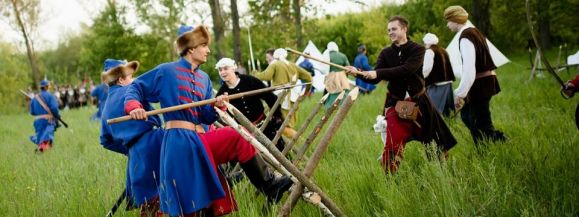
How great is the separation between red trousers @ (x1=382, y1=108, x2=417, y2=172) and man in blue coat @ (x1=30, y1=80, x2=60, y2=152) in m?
7.66

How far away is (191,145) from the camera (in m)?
3.07

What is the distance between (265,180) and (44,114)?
797cm

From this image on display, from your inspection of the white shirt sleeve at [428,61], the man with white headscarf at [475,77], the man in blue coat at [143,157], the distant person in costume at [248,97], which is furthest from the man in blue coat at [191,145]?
the white shirt sleeve at [428,61]

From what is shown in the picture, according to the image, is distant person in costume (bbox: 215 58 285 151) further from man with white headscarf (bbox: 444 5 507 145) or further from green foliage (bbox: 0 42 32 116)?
green foliage (bbox: 0 42 32 116)

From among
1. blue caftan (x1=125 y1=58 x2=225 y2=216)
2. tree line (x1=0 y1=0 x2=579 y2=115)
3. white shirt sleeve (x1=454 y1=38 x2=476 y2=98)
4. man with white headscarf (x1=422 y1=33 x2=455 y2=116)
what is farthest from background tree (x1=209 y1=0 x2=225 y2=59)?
blue caftan (x1=125 y1=58 x2=225 y2=216)

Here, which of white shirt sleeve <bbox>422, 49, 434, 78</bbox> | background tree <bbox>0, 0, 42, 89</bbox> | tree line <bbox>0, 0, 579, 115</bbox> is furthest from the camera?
background tree <bbox>0, 0, 42, 89</bbox>

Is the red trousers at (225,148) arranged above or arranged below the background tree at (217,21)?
below

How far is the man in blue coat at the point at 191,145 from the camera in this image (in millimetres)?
3016

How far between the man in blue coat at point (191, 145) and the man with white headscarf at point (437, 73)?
140 inches

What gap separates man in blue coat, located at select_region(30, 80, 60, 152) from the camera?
960cm

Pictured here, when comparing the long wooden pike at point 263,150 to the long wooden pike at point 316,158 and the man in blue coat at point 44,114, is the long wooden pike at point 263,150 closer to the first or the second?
the long wooden pike at point 316,158

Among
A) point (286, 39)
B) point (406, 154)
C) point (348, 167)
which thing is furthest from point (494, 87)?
point (286, 39)

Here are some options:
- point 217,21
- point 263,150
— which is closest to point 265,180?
point 263,150

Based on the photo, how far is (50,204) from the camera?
392cm
